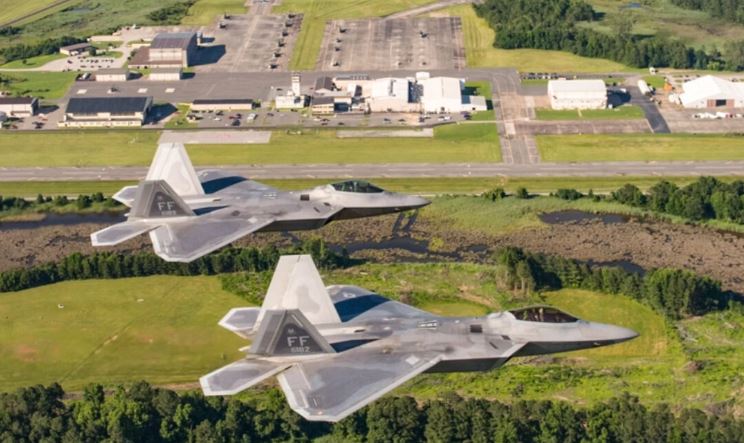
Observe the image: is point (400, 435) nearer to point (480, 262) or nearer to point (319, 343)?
point (319, 343)

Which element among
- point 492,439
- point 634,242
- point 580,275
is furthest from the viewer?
point 634,242

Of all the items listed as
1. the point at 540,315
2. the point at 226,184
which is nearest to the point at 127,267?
the point at 226,184

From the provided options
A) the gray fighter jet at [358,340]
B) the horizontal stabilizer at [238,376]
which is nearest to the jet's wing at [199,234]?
the gray fighter jet at [358,340]

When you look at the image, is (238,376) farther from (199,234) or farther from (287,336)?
(199,234)

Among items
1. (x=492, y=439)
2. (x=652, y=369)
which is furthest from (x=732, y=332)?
(x=492, y=439)

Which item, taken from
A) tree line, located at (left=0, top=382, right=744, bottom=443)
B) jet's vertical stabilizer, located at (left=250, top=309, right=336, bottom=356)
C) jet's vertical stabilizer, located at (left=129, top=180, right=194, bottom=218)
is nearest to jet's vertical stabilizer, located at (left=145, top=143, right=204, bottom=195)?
jet's vertical stabilizer, located at (left=129, top=180, right=194, bottom=218)
